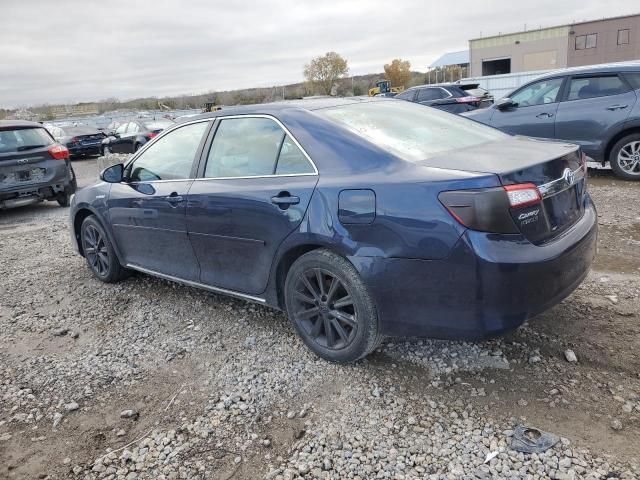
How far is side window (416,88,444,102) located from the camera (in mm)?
16422

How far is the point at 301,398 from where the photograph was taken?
304cm

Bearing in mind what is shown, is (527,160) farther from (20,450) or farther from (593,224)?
(20,450)

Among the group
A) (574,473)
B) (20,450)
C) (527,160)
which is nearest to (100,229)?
(20,450)

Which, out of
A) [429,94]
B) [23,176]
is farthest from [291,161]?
[429,94]

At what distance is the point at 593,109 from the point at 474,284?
6.72m

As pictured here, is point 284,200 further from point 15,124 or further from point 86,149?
point 86,149

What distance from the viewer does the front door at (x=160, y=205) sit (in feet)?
13.3

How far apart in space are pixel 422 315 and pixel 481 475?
0.82 metres

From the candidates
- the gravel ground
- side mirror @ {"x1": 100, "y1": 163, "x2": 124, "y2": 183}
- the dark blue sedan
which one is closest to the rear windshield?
side mirror @ {"x1": 100, "y1": 163, "x2": 124, "y2": 183}

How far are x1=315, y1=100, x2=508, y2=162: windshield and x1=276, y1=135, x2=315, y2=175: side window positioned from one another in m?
0.29

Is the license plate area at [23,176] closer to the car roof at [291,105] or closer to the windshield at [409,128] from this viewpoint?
the car roof at [291,105]

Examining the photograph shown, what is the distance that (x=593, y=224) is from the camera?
3.25 meters

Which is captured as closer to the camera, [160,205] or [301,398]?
[301,398]

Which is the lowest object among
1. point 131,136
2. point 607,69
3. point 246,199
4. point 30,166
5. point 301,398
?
point 301,398
